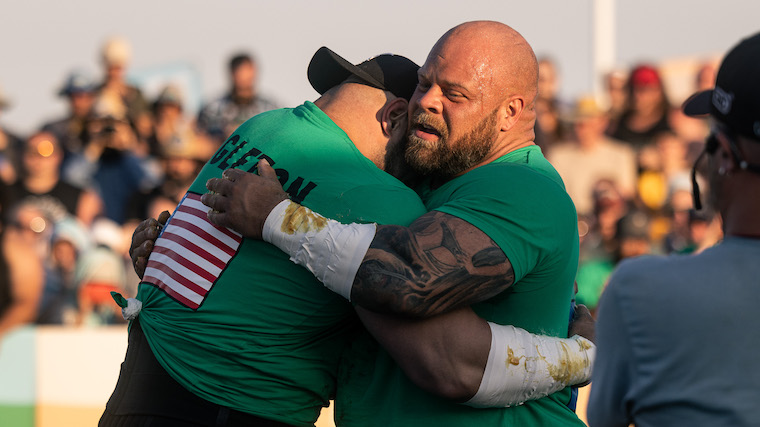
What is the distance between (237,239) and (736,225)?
61.9 inches

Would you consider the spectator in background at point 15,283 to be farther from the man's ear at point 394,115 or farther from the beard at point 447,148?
the beard at point 447,148

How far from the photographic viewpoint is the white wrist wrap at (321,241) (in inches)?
109

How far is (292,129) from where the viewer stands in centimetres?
324

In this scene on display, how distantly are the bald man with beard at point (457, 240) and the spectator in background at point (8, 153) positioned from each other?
6157 millimetres

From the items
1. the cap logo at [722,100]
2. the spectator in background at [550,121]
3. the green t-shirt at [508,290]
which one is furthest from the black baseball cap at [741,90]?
the spectator in background at [550,121]

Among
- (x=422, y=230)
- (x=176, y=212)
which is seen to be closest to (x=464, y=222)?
(x=422, y=230)

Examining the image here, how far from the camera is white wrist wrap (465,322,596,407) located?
2846 millimetres

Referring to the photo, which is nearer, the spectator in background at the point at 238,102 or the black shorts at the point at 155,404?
the black shorts at the point at 155,404

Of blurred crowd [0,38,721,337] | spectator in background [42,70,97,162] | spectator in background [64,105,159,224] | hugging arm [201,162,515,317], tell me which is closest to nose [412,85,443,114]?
hugging arm [201,162,515,317]

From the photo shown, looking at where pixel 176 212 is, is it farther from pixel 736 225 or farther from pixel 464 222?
pixel 736 225

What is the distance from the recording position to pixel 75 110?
9688mm

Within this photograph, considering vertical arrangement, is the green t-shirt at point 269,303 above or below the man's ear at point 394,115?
below

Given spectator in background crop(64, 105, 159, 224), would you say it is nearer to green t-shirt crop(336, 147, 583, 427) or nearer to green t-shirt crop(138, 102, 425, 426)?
green t-shirt crop(138, 102, 425, 426)

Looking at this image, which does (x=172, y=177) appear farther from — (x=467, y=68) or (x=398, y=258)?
(x=398, y=258)
